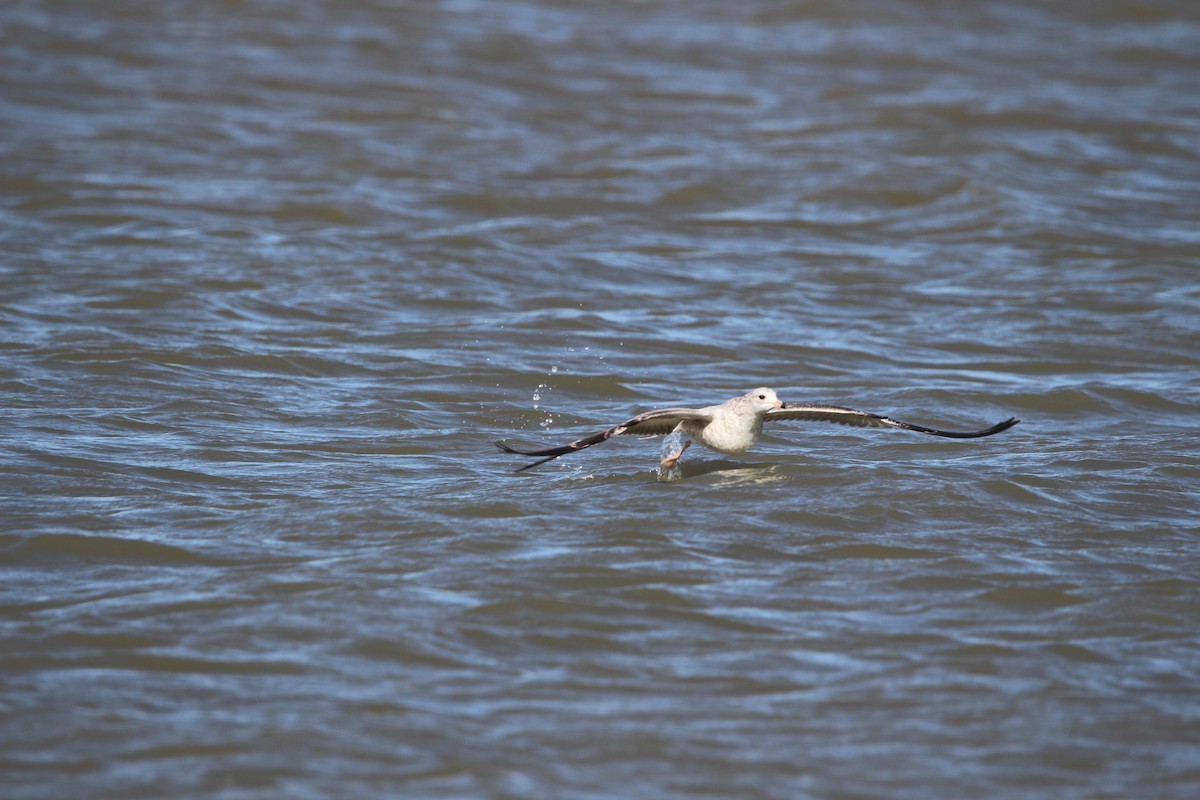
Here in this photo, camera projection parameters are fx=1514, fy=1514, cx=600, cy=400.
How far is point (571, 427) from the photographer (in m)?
9.96

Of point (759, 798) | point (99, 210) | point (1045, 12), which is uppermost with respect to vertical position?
point (1045, 12)

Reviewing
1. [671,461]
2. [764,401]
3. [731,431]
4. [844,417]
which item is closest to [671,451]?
[671,461]

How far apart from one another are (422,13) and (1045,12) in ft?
40.2

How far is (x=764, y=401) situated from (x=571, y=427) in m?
1.92

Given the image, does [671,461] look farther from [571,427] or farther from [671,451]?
[571,427]

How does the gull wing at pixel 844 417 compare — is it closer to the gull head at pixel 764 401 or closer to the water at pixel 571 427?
the gull head at pixel 764 401

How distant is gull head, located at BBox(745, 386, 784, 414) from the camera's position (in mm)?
8375

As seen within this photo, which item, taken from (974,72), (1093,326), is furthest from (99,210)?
(974,72)

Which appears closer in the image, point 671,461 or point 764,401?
point 764,401

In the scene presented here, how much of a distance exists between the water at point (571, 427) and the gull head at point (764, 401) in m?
0.49

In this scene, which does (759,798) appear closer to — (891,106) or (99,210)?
(99,210)

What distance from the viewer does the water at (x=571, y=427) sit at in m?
5.74

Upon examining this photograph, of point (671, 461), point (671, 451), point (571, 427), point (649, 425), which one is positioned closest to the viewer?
point (649, 425)

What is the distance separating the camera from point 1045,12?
1144 inches
